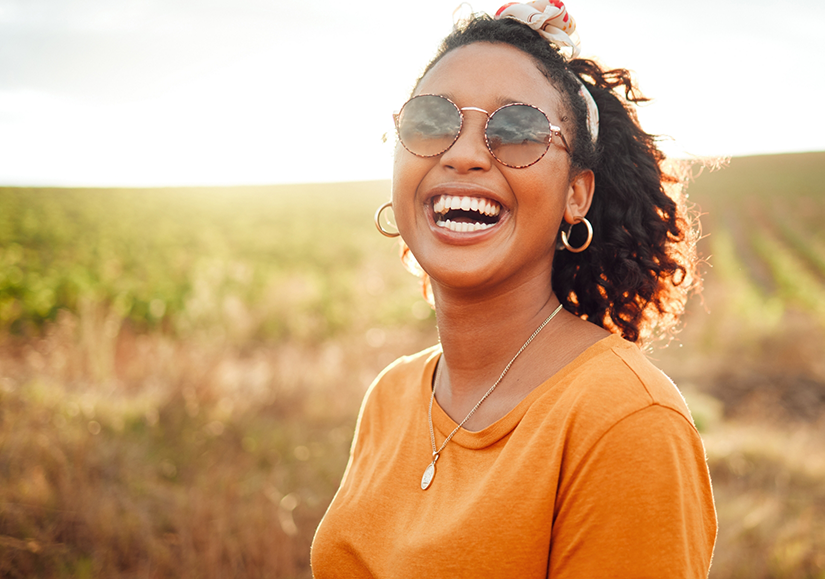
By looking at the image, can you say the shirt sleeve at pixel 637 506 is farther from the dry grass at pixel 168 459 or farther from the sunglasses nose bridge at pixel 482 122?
the dry grass at pixel 168 459

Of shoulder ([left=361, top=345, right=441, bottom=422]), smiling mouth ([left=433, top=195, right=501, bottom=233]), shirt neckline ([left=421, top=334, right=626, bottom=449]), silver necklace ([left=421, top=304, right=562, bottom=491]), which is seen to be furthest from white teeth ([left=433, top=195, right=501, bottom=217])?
shoulder ([left=361, top=345, right=441, bottom=422])

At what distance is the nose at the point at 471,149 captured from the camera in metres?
1.74

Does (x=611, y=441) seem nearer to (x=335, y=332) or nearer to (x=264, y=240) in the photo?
(x=335, y=332)

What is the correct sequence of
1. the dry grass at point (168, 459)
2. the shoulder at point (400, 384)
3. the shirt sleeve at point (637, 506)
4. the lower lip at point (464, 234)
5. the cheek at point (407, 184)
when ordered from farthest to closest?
the dry grass at point (168, 459) < the shoulder at point (400, 384) < the cheek at point (407, 184) < the lower lip at point (464, 234) < the shirt sleeve at point (637, 506)

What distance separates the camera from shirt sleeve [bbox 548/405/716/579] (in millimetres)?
1170

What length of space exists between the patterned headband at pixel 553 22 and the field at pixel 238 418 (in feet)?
2.63

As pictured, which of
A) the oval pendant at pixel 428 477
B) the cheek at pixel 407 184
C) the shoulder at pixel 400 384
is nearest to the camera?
the oval pendant at pixel 428 477

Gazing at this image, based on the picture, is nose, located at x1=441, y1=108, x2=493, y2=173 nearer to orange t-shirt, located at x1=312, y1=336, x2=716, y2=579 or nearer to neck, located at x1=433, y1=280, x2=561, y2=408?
neck, located at x1=433, y1=280, x2=561, y2=408

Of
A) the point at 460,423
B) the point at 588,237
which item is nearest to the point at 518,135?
the point at 588,237

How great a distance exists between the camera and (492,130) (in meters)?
1.73

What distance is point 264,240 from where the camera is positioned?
29438 mm

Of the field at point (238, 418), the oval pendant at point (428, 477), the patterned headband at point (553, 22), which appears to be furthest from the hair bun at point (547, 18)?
the oval pendant at point (428, 477)

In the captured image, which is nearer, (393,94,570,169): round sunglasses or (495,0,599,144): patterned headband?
(393,94,570,169): round sunglasses

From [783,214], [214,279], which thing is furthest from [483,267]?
[783,214]
